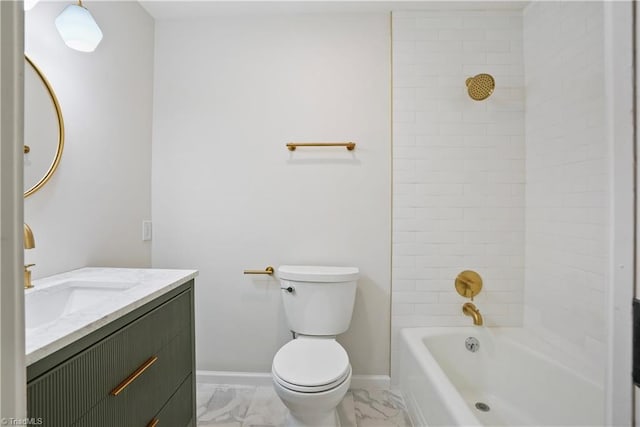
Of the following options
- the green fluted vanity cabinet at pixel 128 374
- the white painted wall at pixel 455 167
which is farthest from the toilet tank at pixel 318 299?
the green fluted vanity cabinet at pixel 128 374

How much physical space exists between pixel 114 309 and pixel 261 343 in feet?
3.97

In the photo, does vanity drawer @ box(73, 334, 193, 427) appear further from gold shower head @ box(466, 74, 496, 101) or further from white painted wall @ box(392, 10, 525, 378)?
gold shower head @ box(466, 74, 496, 101)

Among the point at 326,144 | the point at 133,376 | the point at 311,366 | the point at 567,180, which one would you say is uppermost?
the point at 326,144

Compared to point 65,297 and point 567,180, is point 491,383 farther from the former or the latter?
point 65,297

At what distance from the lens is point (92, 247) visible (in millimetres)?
1405

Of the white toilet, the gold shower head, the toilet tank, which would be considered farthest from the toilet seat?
the gold shower head

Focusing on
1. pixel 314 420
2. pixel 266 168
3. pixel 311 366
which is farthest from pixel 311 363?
pixel 266 168

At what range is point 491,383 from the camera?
1.63 metres

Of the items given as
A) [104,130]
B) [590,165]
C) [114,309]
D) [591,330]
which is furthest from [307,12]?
[591,330]

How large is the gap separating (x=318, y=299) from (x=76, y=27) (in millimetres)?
1671

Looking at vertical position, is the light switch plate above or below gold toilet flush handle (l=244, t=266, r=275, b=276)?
above

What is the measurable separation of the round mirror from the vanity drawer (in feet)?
2.71

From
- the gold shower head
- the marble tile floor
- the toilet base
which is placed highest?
the gold shower head

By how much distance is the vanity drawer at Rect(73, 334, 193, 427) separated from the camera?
0.77 m
